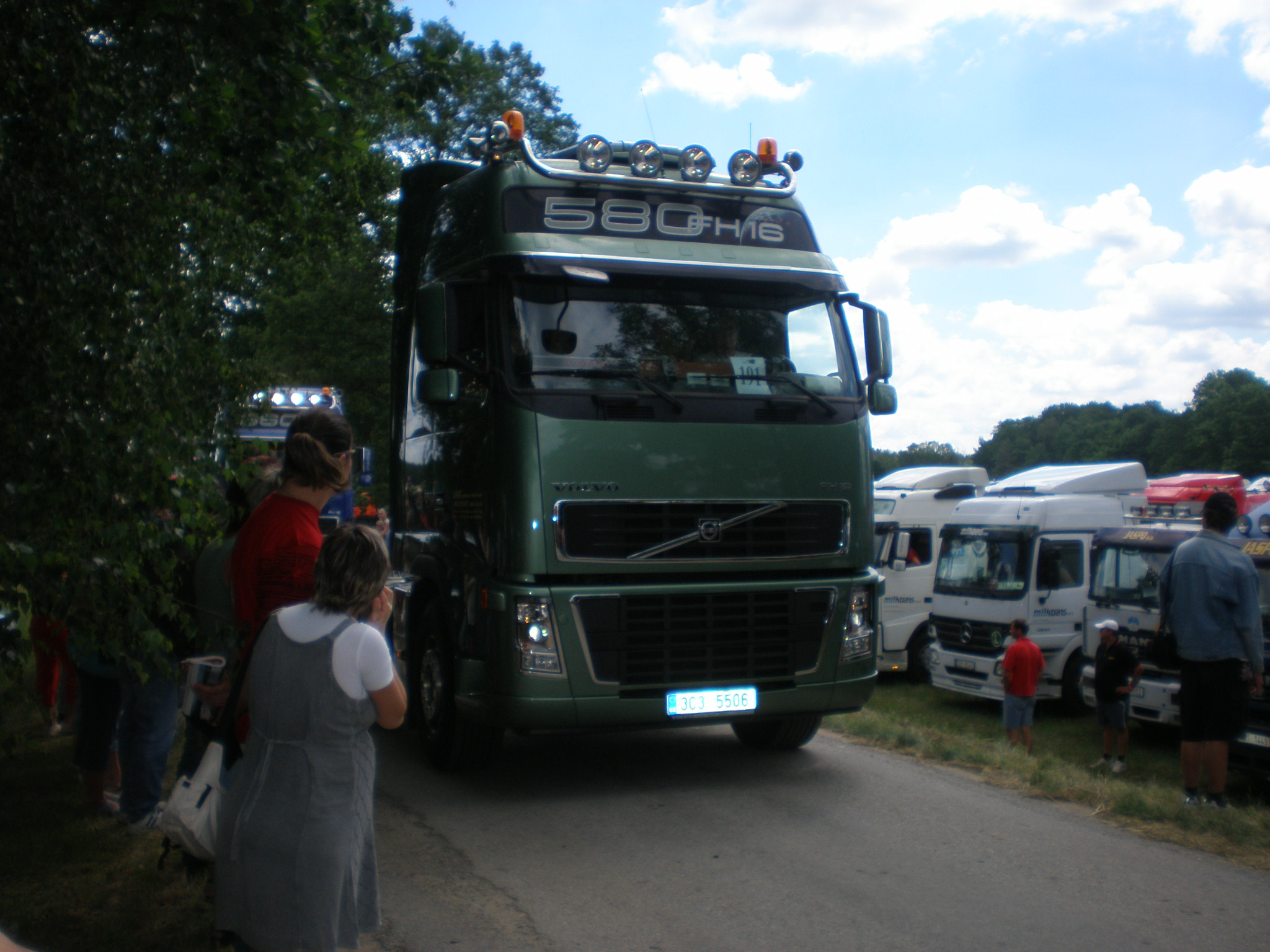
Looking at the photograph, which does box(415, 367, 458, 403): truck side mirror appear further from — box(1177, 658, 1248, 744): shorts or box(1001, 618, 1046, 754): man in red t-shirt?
box(1001, 618, 1046, 754): man in red t-shirt

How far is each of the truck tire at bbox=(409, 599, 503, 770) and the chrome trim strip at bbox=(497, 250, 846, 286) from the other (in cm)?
238

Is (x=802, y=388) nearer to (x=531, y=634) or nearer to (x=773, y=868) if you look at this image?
(x=531, y=634)

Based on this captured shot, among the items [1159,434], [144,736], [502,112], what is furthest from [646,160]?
[1159,434]

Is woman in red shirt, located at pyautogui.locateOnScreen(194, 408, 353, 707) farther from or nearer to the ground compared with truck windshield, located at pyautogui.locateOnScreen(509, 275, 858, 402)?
nearer to the ground

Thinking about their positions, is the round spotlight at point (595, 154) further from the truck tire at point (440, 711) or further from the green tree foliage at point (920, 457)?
the green tree foliage at point (920, 457)

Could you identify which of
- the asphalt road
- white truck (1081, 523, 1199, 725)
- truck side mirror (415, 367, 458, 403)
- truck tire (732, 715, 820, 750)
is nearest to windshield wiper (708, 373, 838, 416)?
truck side mirror (415, 367, 458, 403)

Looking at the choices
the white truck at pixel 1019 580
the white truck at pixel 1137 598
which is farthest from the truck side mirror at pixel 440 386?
the white truck at pixel 1019 580

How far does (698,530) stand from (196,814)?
3.58 m

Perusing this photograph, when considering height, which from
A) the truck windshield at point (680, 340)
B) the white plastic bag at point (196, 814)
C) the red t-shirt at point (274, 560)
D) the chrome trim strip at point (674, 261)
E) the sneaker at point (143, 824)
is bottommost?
the sneaker at point (143, 824)

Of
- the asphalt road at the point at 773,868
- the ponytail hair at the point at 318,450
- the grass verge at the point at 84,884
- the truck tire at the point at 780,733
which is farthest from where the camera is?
the truck tire at the point at 780,733

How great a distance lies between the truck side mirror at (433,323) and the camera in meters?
6.44

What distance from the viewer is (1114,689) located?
42.0 feet

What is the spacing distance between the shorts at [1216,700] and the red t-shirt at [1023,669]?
676cm

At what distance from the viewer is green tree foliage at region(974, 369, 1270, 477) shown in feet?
251
